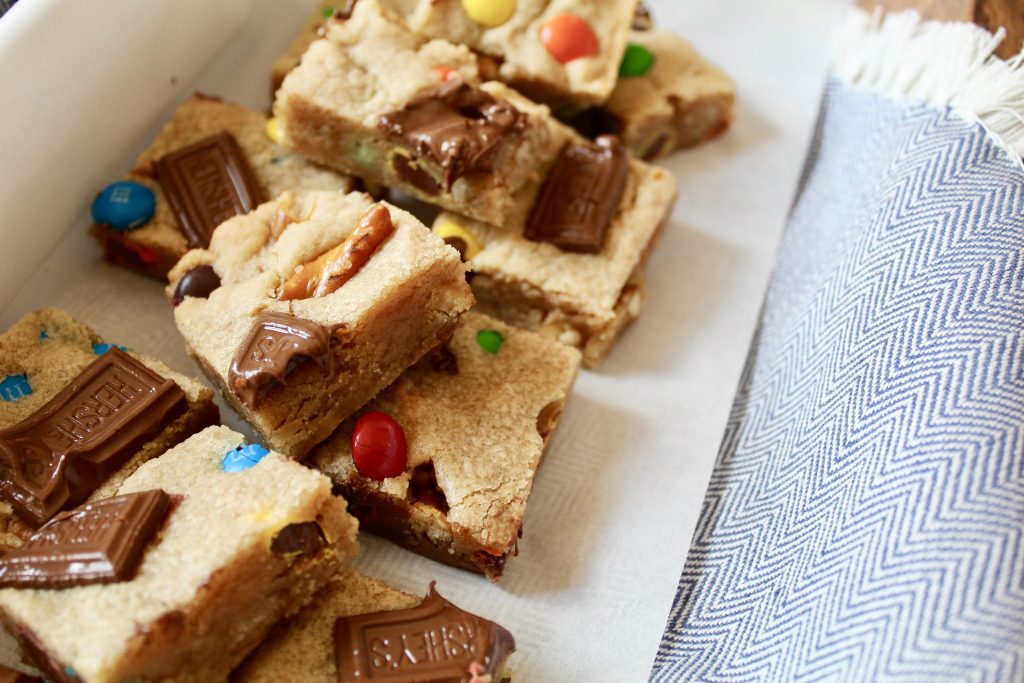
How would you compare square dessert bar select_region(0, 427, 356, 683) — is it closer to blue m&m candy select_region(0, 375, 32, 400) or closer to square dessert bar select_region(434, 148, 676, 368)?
blue m&m candy select_region(0, 375, 32, 400)

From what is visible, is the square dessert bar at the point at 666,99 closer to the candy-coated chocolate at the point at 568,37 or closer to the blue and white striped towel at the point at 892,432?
the candy-coated chocolate at the point at 568,37

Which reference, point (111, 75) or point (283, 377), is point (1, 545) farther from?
point (111, 75)

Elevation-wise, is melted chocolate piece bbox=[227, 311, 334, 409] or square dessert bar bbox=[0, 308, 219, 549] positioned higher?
melted chocolate piece bbox=[227, 311, 334, 409]

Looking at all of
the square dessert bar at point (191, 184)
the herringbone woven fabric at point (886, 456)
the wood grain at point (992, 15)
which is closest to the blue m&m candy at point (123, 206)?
the square dessert bar at point (191, 184)

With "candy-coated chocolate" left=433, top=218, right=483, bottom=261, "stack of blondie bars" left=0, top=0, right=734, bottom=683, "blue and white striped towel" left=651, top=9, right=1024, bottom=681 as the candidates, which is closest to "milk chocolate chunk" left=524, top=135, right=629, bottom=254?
"stack of blondie bars" left=0, top=0, right=734, bottom=683

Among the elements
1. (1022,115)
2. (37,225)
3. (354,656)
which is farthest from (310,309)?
(1022,115)

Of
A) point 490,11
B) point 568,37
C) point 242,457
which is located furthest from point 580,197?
point 242,457
